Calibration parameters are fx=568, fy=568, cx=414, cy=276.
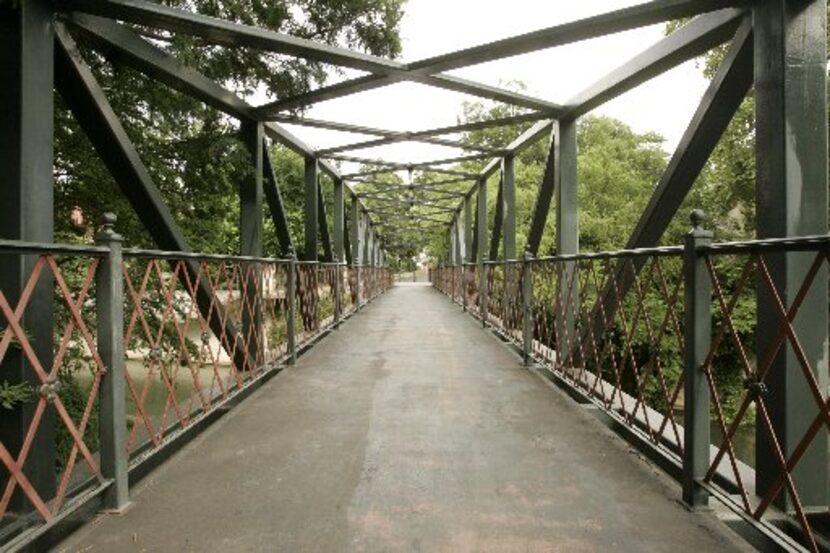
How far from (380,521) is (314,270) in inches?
262

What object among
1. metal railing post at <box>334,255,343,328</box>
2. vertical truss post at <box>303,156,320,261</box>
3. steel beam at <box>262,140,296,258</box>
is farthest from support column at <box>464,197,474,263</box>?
steel beam at <box>262,140,296,258</box>

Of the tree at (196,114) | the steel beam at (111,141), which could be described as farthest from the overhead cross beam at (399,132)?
the steel beam at (111,141)

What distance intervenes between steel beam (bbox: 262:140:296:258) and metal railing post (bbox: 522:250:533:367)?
2.77 metres

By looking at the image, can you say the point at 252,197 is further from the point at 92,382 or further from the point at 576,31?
the point at 576,31

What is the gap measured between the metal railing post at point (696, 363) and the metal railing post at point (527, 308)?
341 centimetres

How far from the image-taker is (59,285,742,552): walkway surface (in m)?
2.18

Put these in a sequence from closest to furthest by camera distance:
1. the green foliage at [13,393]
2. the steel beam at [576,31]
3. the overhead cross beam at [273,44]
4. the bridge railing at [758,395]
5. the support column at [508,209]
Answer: the bridge railing at [758,395] < the green foliage at [13,393] < the steel beam at [576,31] < the overhead cross beam at [273,44] < the support column at [508,209]

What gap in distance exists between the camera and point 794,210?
2477mm

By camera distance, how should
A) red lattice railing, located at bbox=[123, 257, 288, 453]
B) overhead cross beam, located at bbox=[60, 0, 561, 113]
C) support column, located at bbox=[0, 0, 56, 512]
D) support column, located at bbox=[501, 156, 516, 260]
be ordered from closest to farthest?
support column, located at bbox=[0, 0, 56, 512] < red lattice railing, located at bbox=[123, 257, 288, 453] < overhead cross beam, located at bbox=[60, 0, 561, 113] < support column, located at bbox=[501, 156, 516, 260]

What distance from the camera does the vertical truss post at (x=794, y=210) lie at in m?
2.37

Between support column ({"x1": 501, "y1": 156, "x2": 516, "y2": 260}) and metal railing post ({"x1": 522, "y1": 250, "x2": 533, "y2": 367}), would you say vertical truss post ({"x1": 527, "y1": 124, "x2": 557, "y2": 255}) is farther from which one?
support column ({"x1": 501, "y1": 156, "x2": 516, "y2": 260})

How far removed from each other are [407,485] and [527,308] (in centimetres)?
387

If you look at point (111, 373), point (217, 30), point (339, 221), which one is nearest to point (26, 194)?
point (111, 373)

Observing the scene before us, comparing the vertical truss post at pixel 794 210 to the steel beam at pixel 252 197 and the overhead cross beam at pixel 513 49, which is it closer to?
the overhead cross beam at pixel 513 49
